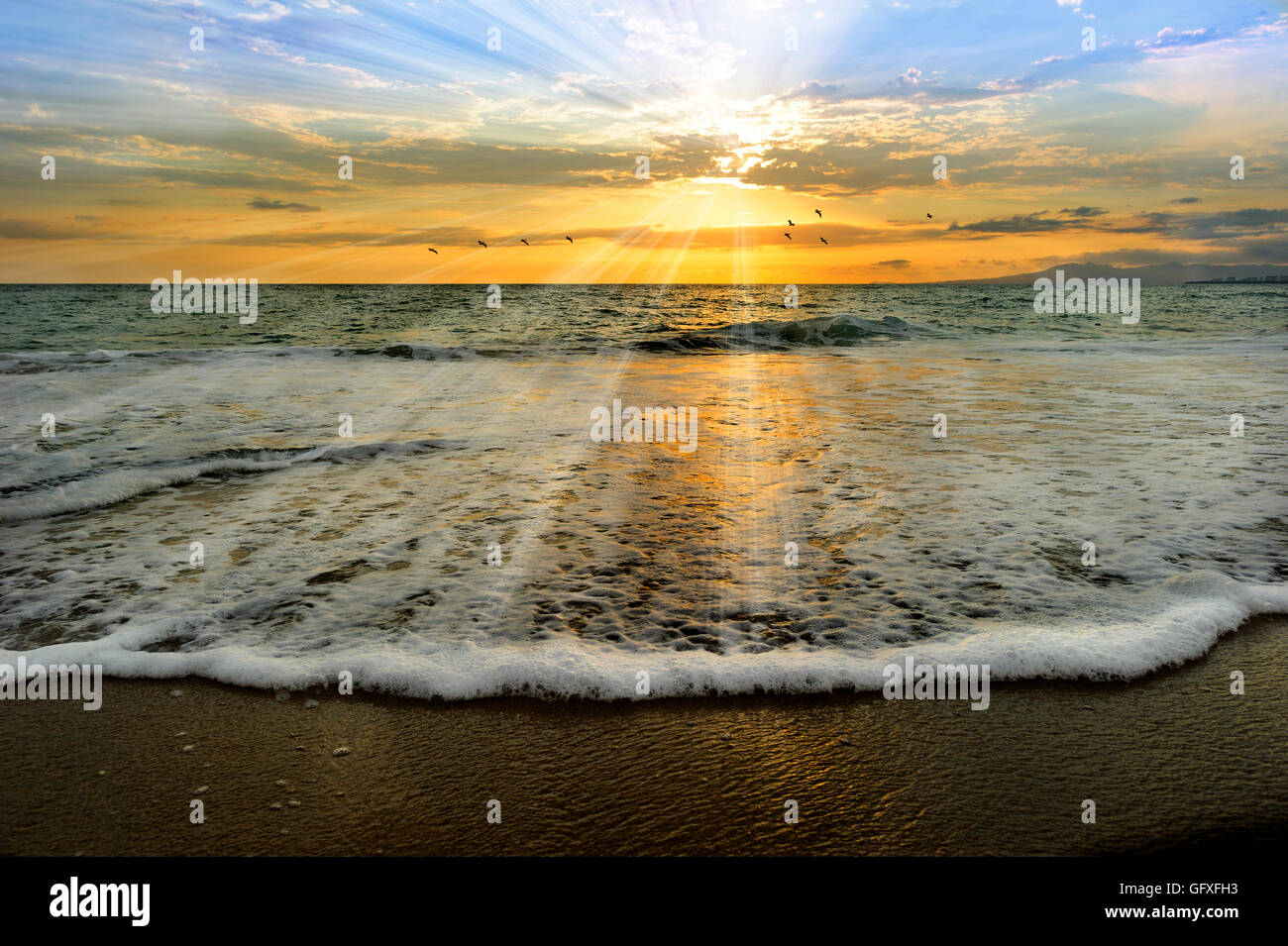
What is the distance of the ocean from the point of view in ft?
12.4

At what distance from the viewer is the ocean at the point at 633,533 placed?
377 centimetres

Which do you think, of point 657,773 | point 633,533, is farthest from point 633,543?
point 657,773

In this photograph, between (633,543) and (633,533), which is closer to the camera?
(633,543)

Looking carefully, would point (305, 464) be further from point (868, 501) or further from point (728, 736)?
point (728, 736)

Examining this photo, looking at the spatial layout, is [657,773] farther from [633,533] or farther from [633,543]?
[633,533]

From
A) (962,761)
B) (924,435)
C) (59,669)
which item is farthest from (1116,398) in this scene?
(59,669)

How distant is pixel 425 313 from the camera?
3962cm

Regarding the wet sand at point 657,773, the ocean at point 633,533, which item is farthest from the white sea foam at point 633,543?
the wet sand at point 657,773

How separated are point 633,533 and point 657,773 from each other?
9.57 ft

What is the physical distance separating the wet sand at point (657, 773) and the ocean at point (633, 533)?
0.24m

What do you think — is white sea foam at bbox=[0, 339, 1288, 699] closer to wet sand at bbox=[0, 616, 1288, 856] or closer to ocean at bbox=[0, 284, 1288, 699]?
ocean at bbox=[0, 284, 1288, 699]

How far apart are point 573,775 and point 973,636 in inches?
90.6

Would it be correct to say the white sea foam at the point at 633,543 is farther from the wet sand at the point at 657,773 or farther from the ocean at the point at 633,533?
the wet sand at the point at 657,773

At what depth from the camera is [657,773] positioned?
2828mm
